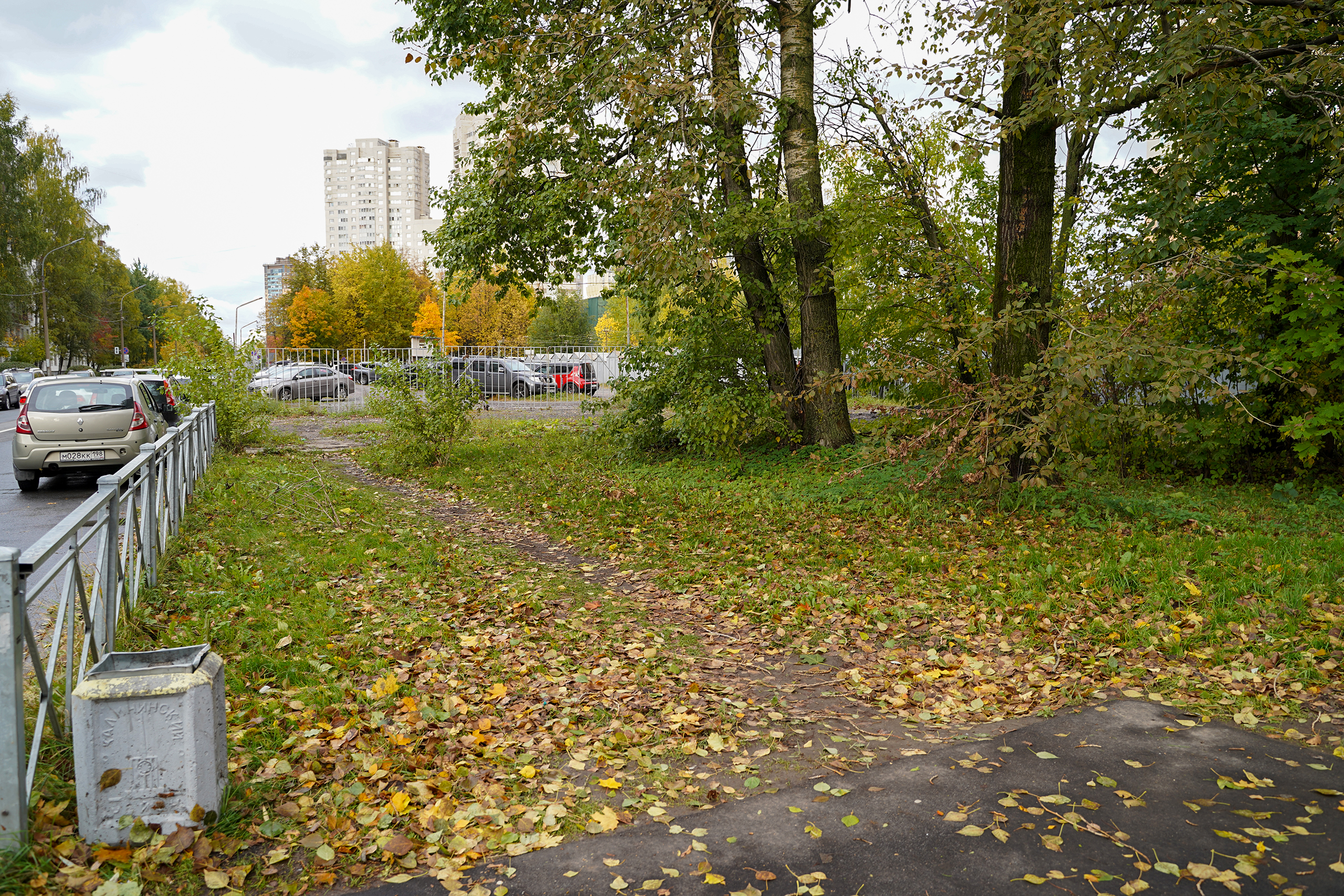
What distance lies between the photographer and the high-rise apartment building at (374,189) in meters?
182

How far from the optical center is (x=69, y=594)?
4082 mm

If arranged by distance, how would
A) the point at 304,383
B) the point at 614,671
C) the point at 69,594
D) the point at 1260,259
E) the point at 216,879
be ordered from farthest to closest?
the point at 304,383 → the point at 1260,259 → the point at 614,671 → the point at 69,594 → the point at 216,879

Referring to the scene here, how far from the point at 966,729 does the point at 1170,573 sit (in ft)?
9.87

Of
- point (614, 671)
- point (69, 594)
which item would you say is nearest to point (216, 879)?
point (69, 594)

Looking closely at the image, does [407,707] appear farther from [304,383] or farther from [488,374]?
[488,374]

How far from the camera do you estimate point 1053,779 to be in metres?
3.95

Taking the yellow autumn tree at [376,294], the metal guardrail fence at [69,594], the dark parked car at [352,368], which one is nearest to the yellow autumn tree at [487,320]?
the yellow autumn tree at [376,294]

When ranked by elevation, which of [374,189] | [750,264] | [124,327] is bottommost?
[750,264]

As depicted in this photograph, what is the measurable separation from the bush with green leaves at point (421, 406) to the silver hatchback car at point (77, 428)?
11.2 feet

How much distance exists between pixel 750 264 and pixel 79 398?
1013 cm

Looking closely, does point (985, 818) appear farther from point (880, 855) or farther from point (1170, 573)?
point (1170, 573)

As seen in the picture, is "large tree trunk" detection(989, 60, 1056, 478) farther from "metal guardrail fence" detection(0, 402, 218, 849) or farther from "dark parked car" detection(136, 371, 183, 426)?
"dark parked car" detection(136, 371, 183, 426)

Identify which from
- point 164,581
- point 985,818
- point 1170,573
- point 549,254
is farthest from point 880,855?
→ point 549,254

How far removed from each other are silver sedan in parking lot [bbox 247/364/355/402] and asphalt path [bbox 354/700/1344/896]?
27.9 m
